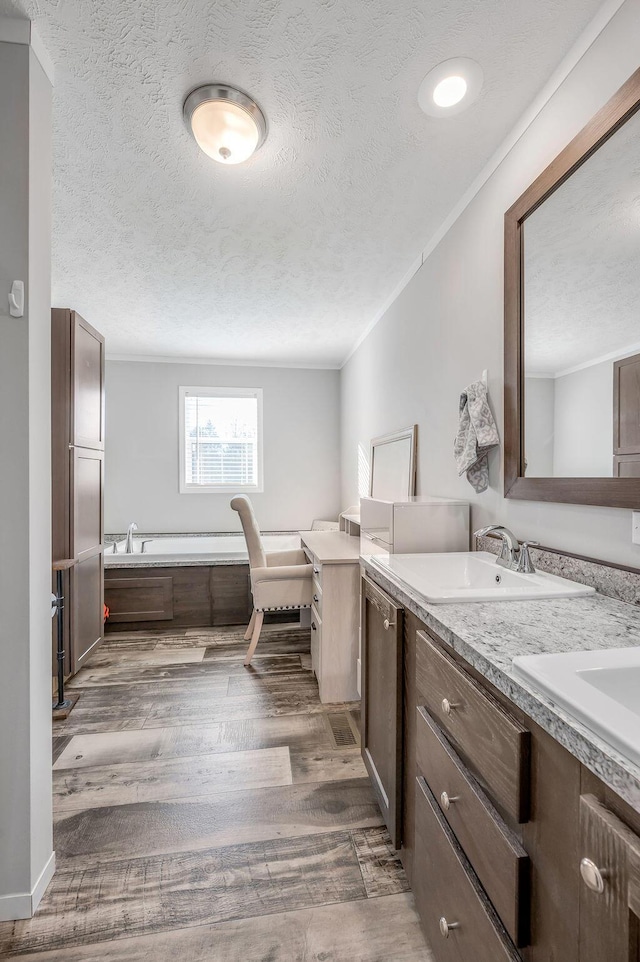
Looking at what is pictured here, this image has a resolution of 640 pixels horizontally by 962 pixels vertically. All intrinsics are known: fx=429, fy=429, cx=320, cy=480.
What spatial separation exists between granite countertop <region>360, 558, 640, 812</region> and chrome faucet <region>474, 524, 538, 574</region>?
0.80 feet

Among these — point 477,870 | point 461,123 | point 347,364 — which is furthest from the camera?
point 347,364

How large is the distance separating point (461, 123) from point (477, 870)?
2.17 metres

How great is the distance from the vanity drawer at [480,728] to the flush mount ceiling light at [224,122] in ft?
5.84

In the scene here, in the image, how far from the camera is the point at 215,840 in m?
1.47

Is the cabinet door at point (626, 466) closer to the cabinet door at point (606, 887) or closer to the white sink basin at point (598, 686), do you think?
the white sink basin at point (598, 686)

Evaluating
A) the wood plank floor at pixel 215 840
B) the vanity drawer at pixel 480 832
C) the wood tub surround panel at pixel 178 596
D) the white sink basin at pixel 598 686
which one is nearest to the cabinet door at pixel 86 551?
the wood plank floor at pixel 215 840

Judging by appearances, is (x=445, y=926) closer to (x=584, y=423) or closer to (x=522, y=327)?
(x=584, y=423)

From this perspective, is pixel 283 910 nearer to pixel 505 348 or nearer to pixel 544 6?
pixel 505 348

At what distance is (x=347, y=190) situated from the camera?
1934mm

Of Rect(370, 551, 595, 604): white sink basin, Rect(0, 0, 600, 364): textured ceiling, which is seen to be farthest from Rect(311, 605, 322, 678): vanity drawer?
Rect(0, 0, 600, 364): textured ceiling

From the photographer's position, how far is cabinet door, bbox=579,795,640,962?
0.46 m

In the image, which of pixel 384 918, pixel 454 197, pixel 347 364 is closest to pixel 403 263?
pixel 454 197

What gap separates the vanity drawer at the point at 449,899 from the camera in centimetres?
75

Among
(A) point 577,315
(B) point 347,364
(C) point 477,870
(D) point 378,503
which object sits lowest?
(C) point 477,870
